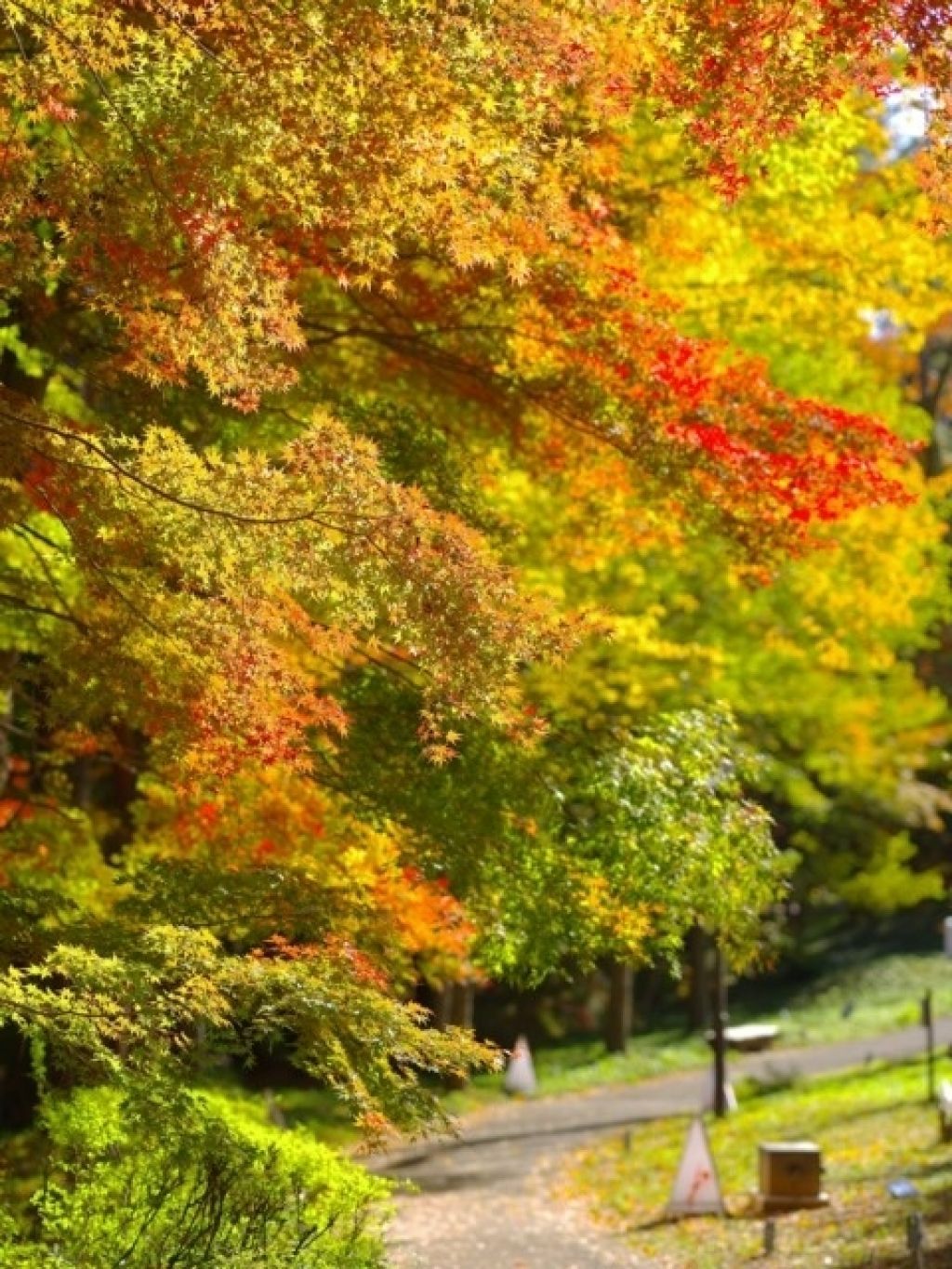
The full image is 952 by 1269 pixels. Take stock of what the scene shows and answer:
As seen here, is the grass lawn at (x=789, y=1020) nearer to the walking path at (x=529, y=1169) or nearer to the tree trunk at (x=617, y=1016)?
the tree trunk at (x=617, y=1016)

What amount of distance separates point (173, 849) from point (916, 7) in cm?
809

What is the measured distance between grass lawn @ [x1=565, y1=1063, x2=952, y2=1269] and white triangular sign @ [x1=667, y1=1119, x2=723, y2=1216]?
0.13 m

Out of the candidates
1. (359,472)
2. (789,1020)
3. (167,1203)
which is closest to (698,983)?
(789,1020)

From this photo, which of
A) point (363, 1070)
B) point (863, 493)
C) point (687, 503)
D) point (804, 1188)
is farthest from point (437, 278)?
point (804, 1188)

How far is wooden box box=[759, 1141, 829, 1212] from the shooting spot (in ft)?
54.3

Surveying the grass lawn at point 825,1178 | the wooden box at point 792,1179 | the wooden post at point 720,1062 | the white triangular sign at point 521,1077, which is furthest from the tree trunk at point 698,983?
the wooden box at point 792,1179

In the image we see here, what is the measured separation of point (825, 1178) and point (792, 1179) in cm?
160

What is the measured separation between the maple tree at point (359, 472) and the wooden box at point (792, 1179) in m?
4.46

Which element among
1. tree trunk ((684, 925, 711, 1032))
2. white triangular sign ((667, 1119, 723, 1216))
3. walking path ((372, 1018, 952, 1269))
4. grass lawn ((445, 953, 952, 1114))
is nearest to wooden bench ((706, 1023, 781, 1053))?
walking path ((372, 1018, 952, 1269))

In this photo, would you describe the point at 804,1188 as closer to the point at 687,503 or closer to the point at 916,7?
the point at 687,503

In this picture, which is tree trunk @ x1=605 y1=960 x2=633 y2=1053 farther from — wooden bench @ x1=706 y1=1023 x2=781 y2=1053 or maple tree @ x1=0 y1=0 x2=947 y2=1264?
maple tree @ x1=0 y1=0 x2=947 y2=1264

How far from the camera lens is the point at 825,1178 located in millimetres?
18109

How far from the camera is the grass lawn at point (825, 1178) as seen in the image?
48.2ft

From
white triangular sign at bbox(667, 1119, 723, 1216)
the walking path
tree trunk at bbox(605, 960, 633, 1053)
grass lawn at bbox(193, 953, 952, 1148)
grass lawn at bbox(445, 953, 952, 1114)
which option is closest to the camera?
the walking path
